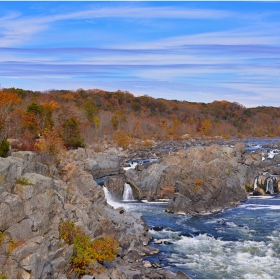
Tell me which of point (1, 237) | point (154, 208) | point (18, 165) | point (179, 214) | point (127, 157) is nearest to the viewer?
point (1, 237)

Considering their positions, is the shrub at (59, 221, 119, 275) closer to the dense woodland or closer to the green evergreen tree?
the dense woodland

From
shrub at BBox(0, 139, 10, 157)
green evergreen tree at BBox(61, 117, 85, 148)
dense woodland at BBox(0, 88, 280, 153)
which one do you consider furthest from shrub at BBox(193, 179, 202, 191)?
green evergreen tree at BBox(61, 117, 85, 148)

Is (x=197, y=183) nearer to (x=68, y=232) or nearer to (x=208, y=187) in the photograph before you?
(x=208, y=187)

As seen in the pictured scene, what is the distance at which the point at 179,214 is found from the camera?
3981 cm

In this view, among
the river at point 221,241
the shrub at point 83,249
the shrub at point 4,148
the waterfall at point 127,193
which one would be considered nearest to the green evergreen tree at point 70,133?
the waterfall at point 127,193

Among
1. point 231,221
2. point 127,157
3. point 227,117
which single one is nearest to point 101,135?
point 127,157

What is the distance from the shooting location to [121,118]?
396 ft

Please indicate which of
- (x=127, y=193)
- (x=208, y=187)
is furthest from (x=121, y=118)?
(x=208, y=187)

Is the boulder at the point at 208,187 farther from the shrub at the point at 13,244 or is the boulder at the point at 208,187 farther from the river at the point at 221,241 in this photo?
the shrub at the point at 13,244

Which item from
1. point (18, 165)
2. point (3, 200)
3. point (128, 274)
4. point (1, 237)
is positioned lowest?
point (128, 274)

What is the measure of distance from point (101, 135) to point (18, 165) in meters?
79.7

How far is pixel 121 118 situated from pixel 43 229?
325 ft

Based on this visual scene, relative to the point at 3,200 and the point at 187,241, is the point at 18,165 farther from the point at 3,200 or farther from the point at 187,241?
the point at 187,241

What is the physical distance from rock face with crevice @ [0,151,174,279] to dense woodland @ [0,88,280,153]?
12.5 m
